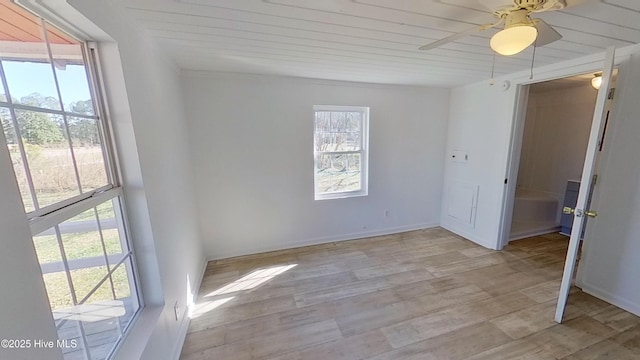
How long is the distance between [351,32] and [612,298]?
3.18 m

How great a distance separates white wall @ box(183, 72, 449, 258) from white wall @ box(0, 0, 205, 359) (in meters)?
0.72

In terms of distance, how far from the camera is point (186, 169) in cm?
244

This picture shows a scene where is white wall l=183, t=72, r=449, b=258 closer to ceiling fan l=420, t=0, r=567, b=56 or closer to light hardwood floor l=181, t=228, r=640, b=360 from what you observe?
light hardwood floor l=181, t=228, r=640, b=360

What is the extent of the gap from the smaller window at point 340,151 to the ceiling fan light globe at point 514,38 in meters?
2.16

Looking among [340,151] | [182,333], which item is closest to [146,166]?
[182,333]

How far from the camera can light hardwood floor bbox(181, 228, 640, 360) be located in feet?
5.69

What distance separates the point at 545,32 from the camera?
125 centimetres

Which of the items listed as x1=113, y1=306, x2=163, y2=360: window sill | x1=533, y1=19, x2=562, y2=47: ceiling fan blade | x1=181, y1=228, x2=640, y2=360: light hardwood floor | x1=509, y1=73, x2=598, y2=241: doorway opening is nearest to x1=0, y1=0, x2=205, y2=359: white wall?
→ x1=113, y1=306, x2=163, y2=360: window sill

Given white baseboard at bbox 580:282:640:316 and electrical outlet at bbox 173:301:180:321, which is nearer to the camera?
electrical outlet at bbox 173:301:180:321

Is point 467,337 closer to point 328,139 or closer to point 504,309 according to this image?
point 504,309

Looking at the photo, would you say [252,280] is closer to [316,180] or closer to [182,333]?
[182,333]

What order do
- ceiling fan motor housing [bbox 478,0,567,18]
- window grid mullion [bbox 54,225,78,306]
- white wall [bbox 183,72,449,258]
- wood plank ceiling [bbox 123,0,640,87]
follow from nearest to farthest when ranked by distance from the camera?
window grid mullion [bbox 54,225,78,306] < ceiling fan motor housing [bbox 478,0,567,18] < wood plank ceiling [bbox 123,0,640,87] < white wall [bbox 183,72,449,258]

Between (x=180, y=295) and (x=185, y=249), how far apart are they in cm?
39

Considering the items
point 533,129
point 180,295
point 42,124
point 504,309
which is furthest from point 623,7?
point 533,129
